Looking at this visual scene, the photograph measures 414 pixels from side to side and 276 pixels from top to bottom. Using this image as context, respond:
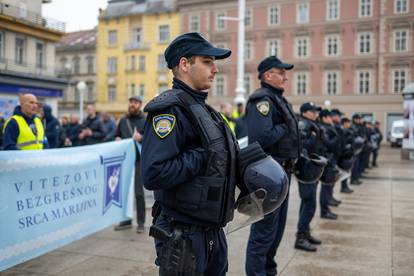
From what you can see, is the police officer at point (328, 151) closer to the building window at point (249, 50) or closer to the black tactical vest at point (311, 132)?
the black tactical vest at point (311, 132)

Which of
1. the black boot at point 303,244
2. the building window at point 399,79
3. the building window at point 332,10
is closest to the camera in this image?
the black boot at point 303,244

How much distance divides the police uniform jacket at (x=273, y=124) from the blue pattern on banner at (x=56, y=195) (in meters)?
2.21

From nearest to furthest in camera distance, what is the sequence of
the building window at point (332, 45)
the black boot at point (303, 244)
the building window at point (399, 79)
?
the black boot at point (303, 244), the building window at point (399, 79), the building window at point (332, 45)

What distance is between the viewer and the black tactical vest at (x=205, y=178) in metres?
2.44

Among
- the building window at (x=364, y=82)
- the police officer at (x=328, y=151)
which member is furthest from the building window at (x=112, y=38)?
the police officer at (x=328, y=151)

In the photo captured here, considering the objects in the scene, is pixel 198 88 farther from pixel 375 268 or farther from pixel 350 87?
pixel 350 87

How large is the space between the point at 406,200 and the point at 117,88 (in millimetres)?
45275

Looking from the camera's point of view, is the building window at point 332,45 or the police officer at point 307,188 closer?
the police officer at point 307,188

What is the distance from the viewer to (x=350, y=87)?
41031mm

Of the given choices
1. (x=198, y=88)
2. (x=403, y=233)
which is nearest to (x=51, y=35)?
(x=403, y=233)

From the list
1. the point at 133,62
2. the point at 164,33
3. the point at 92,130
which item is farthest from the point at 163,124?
the point at 133,62

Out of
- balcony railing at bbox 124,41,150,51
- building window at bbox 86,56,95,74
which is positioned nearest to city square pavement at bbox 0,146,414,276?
balcony railing at bbox 124,41,150,51

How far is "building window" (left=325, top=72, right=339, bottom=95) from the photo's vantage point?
4169 cm

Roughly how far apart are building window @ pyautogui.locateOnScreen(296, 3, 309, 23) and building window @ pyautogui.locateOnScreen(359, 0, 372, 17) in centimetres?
475
